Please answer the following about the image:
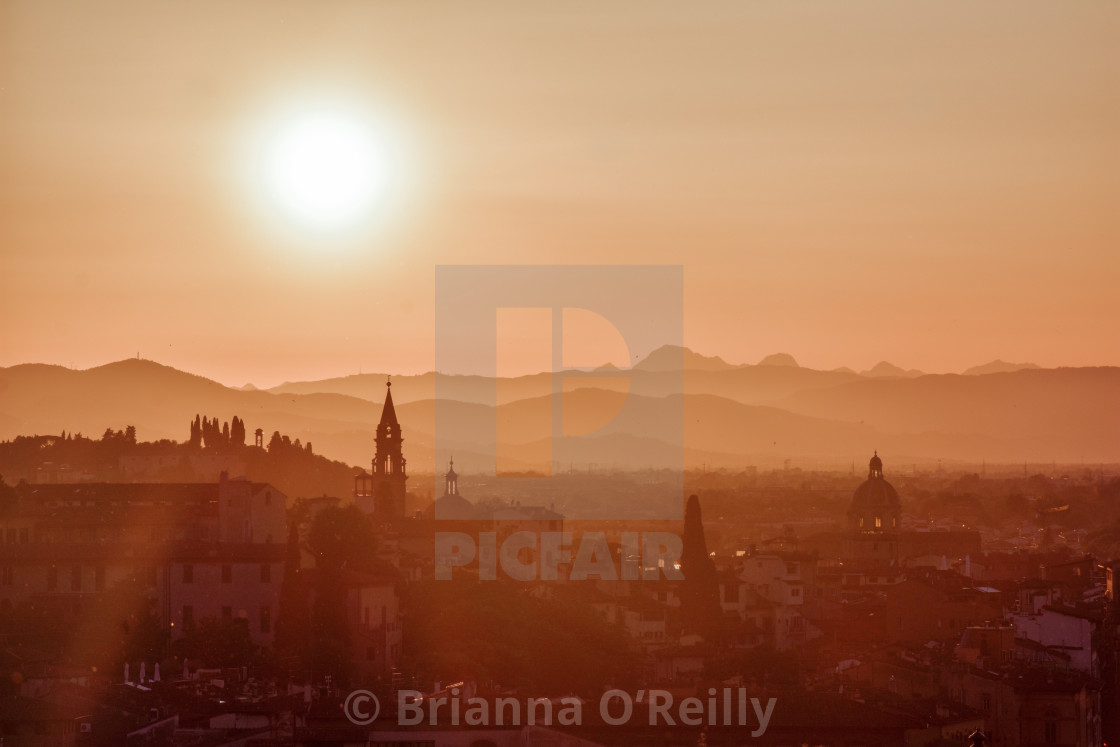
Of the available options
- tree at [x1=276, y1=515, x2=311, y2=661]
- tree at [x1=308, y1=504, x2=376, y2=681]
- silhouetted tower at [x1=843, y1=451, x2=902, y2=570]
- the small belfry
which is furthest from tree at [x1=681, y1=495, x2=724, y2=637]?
silhouetted tower at [x1=843, y1=451, x2=902, y2=570]

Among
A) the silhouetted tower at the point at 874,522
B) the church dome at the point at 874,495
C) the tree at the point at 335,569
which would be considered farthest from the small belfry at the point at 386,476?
the church dome at the point at 874,495

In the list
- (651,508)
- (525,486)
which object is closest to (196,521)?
(651,508)

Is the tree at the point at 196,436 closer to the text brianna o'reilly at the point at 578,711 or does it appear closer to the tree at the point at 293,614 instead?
the tree at the point at 293,614

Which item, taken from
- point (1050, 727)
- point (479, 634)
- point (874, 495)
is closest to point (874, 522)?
point (874, 495)

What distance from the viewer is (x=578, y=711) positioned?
3192 centimetres

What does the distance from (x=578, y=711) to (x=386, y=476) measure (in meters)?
40.4

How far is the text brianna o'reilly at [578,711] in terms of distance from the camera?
30.4m

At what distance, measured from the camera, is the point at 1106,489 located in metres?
164

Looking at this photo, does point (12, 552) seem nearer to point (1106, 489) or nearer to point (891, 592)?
point (891, 592)

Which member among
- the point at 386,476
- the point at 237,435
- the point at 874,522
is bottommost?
the point at 874,522

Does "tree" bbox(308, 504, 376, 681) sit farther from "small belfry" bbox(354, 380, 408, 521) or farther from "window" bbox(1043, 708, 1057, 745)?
"window" bbox(1043, 708, 1057, 745)

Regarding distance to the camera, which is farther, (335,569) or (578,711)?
(335,569)

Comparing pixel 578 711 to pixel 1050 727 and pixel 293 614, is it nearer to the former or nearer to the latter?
pixel 1050 727

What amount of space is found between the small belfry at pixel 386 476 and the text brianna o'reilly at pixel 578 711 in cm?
3443
